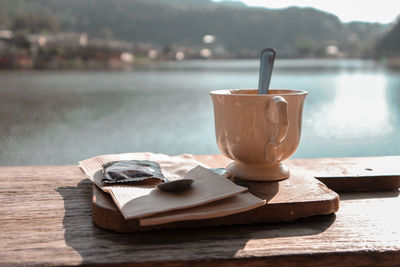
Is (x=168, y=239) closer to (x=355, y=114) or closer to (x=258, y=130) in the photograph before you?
(x=258, y=130)

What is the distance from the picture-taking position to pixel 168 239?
243 mm

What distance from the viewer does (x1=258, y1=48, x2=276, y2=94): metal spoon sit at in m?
0.37

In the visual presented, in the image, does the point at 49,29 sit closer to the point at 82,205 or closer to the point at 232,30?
the point at 232,30

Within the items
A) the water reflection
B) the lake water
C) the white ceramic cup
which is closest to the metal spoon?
the white ceramic cup

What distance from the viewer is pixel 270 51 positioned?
14.4 inches

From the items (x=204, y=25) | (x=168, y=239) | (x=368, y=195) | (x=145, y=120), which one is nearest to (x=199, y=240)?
(x=168, y=239)

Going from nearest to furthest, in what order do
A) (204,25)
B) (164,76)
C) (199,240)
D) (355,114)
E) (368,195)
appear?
(199,240)
(368,195)
(355,114)
(164,76)
(204,25)

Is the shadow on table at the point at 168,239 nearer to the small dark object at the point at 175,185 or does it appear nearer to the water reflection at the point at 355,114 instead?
the small dark object at the point at 175,185

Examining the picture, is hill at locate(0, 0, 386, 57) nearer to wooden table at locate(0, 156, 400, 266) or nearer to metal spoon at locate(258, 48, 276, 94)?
metal spoon at locate(258, 48, 276, 94)

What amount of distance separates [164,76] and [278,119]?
2.76 m

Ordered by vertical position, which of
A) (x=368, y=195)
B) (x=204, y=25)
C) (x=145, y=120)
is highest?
(x=204, y=25)

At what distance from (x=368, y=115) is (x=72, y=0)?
433cm

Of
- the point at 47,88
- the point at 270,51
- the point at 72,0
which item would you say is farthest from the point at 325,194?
the point at 72,0

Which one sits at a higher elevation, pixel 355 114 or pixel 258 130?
pixel 258 130
